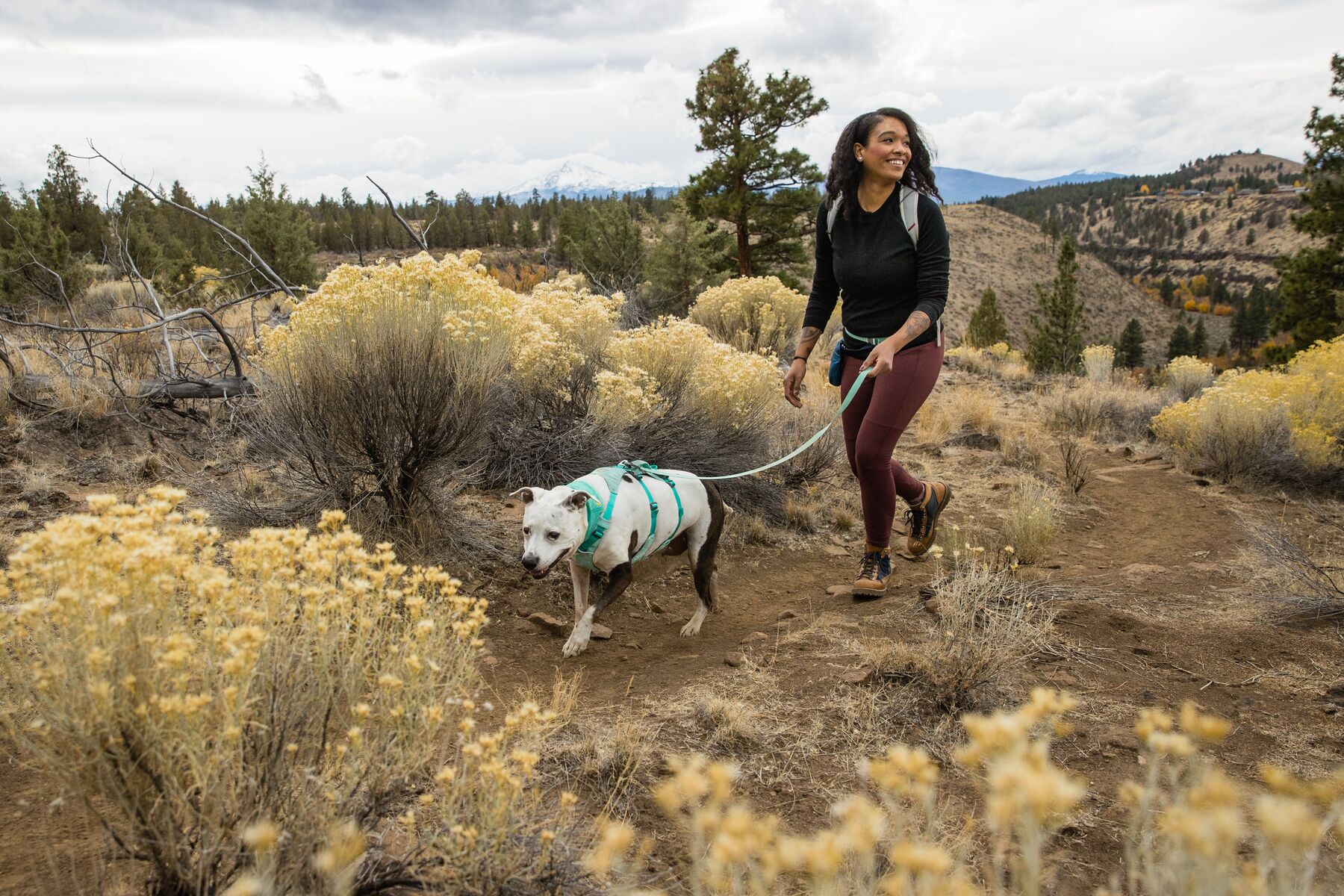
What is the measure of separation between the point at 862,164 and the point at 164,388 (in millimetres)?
6126

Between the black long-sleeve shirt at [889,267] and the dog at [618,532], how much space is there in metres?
1.36

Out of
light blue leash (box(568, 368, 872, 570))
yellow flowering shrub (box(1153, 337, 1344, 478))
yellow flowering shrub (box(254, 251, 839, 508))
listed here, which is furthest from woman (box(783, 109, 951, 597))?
yellow flowering shrub (box(1153, 337, 1344, 478))

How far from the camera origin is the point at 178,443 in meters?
6.29

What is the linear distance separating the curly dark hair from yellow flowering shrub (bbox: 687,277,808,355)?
7932 mm

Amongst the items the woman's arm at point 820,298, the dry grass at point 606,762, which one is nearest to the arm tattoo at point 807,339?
the woman's arm at point 820,298

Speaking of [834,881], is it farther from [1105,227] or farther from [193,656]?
[1105,227]

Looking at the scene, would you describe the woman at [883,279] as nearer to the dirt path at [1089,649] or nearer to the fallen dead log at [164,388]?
the dirt path at [1089,649]

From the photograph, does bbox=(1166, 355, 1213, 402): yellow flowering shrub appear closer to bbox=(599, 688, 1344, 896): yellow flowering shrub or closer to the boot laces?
the boot laces

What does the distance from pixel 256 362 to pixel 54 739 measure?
4.01 metres

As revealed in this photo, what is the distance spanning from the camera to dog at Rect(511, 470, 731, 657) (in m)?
3.44

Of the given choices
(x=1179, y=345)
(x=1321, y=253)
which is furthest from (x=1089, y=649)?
(x=1179, y=345)

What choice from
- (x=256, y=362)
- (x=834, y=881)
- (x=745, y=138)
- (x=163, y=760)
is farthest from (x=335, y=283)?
(x=745, y=138)

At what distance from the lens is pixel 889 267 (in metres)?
3.91

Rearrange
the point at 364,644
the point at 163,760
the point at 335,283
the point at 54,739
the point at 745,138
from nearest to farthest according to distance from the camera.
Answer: the point at 163,760, the point at 54,739, the point at 364,644, the point at 335,283, the point at 745,138
